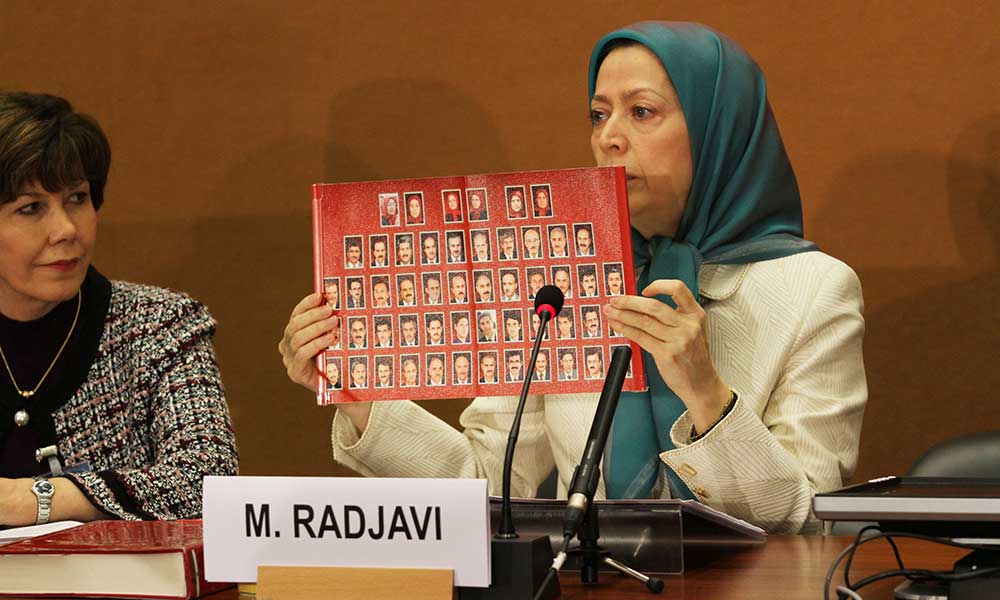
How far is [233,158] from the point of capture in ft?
9.97

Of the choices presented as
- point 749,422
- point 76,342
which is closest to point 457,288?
point 749,422

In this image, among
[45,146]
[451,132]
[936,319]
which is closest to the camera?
[45,146]

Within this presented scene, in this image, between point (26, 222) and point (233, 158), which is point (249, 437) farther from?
point (26, 222)

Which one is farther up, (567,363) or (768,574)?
(567,363)

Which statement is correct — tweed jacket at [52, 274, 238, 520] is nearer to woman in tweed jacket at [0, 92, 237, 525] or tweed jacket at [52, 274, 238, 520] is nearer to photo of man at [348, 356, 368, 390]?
woman in tweed jacket at [0, 92, 237, 525]

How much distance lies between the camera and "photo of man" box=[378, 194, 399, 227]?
5.42 ft

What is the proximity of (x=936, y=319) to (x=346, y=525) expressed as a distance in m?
1.75

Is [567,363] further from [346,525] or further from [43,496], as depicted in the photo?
[43,496]

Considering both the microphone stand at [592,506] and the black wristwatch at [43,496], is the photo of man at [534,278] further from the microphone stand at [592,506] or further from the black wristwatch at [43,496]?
the black wristwatch at [43,496]

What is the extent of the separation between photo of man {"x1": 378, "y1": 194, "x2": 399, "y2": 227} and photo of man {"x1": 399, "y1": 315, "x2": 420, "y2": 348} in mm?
136

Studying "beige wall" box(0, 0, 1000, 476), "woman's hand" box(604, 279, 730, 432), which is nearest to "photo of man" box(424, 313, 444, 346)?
"woman's hand" box(604, 279, 730, 432)

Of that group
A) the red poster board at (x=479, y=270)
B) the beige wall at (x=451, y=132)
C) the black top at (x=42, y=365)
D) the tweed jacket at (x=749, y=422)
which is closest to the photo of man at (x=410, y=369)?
the red poster board at (x=479, y=270)

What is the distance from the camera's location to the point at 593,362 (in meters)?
1.64

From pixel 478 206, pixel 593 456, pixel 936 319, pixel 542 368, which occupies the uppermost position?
pixel 478 206
